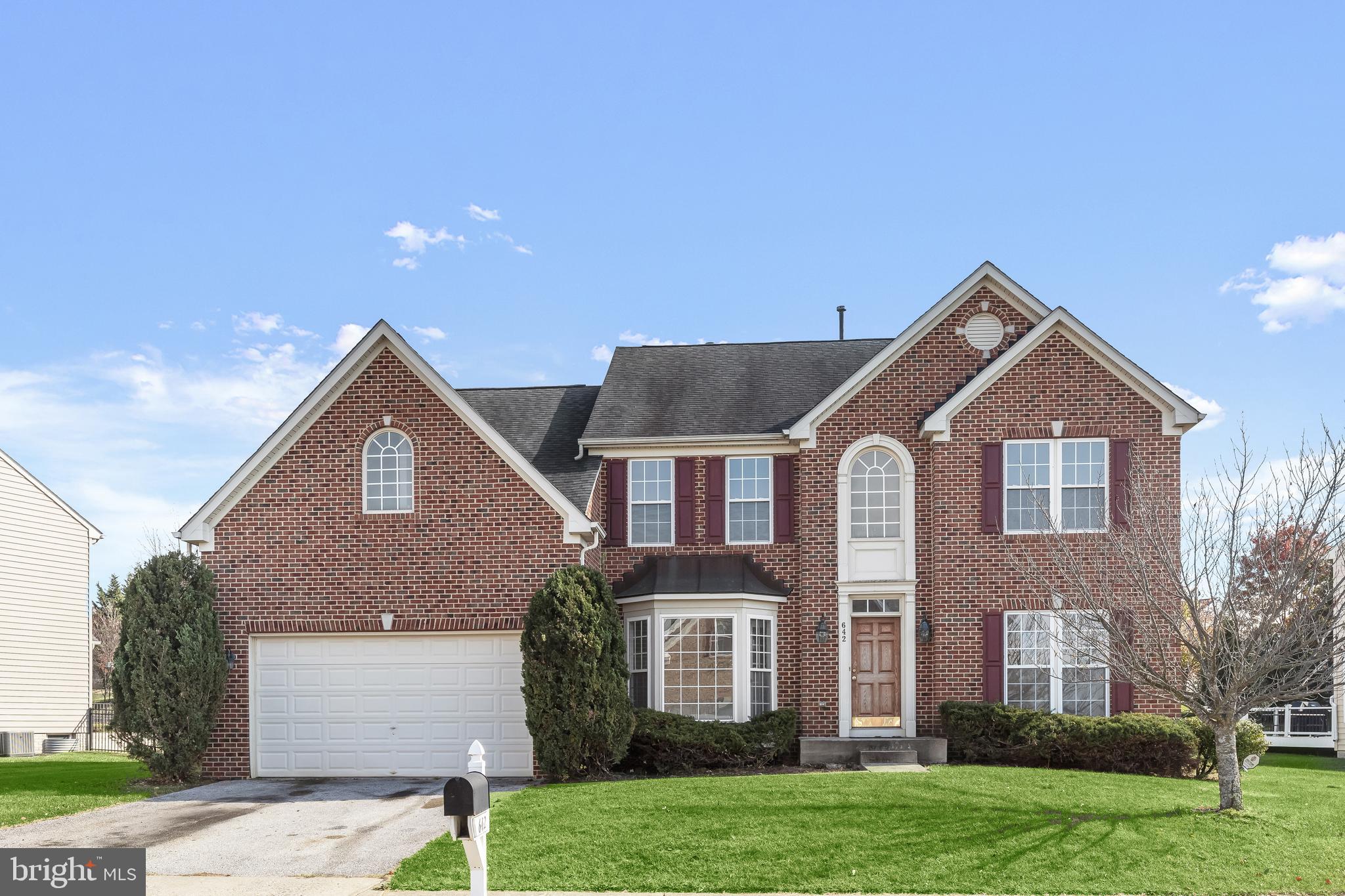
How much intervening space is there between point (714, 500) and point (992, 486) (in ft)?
15.8

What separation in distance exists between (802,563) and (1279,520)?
8064 mm

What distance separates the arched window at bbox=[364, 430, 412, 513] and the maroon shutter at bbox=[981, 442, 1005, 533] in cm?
955

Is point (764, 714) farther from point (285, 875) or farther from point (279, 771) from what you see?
point (285, 875)

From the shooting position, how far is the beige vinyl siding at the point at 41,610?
94.8 ft

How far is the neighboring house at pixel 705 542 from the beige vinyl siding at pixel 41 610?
44.0 feet

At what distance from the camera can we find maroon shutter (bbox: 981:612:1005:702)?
63.1ft

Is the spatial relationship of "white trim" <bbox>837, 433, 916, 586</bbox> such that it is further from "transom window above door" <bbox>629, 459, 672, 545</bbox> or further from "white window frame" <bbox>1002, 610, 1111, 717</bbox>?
"transom window above door" <bbox>629, 459, 672, 545</bbox>

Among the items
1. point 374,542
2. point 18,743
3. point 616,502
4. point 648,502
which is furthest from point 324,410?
point 18,743

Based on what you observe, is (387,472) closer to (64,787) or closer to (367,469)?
(367,469)

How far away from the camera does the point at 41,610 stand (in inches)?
1182

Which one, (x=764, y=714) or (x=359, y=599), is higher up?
(x=359, y=599)

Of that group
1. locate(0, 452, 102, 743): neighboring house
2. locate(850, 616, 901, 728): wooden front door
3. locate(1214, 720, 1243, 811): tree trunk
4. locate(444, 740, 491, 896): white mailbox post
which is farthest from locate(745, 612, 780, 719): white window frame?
locate(0, 452, 102, 743): neighboring house

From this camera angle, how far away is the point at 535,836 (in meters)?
12.6

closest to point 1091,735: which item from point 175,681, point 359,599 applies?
point 359,599
